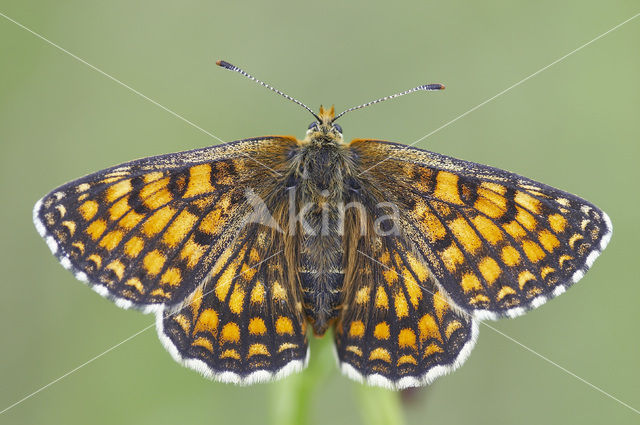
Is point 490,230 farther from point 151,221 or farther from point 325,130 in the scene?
point 151,221

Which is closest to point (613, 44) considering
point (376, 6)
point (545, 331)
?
point (376, 6)

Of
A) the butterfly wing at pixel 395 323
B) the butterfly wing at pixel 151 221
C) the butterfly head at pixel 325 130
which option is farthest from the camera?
the butterfly head at pixel 325 130

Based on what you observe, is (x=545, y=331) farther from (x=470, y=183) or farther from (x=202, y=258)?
(x=202, y=258)

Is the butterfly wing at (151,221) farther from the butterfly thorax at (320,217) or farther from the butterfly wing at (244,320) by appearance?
the butterfly thorax at (320,217)

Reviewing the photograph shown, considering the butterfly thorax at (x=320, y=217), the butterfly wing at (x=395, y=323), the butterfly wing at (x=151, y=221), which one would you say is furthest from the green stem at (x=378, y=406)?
the butterfly wing at (x=151, y=221)

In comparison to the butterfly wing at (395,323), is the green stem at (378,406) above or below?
below

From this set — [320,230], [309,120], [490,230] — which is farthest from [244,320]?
[309,120]

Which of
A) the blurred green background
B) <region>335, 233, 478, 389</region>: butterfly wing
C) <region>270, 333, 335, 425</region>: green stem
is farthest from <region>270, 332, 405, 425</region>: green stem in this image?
the blurred green background
